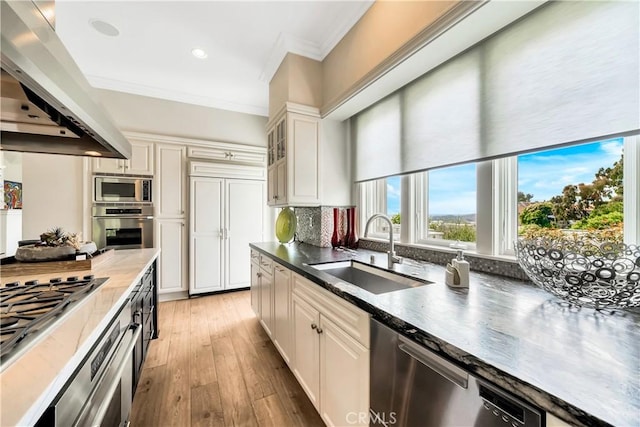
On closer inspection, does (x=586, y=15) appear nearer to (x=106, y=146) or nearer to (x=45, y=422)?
(x=45, y=422)

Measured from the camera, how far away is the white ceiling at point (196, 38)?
2.05m

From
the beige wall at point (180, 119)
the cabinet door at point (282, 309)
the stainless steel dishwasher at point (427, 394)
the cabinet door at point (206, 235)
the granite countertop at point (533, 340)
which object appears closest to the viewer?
the granite countertop at point (533, 340)

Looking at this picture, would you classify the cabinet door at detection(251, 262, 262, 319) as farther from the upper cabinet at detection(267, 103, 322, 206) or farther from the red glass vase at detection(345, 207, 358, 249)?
the red glass vase at detection(345, 207, 358, 249)

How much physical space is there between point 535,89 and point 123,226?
410cm

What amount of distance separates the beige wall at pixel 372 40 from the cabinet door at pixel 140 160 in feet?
8.01

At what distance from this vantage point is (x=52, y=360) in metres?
0.62

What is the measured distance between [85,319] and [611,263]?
176cm

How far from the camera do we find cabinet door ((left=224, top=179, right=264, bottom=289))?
373 cm

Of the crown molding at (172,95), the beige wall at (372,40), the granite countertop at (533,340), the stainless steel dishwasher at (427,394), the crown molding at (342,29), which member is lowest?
the stainless steel dishwasher at (427,394)

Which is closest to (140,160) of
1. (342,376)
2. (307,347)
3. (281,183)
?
(281,183)

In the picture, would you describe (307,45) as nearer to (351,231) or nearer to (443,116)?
(443,116)

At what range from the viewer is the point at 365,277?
5.79 feet

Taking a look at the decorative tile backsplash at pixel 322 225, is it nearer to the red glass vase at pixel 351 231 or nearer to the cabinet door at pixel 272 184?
the red glass vase at pixel 351 231

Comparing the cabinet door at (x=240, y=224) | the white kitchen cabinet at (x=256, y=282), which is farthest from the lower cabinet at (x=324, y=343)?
the cabinet door at (x=240, y=224)
